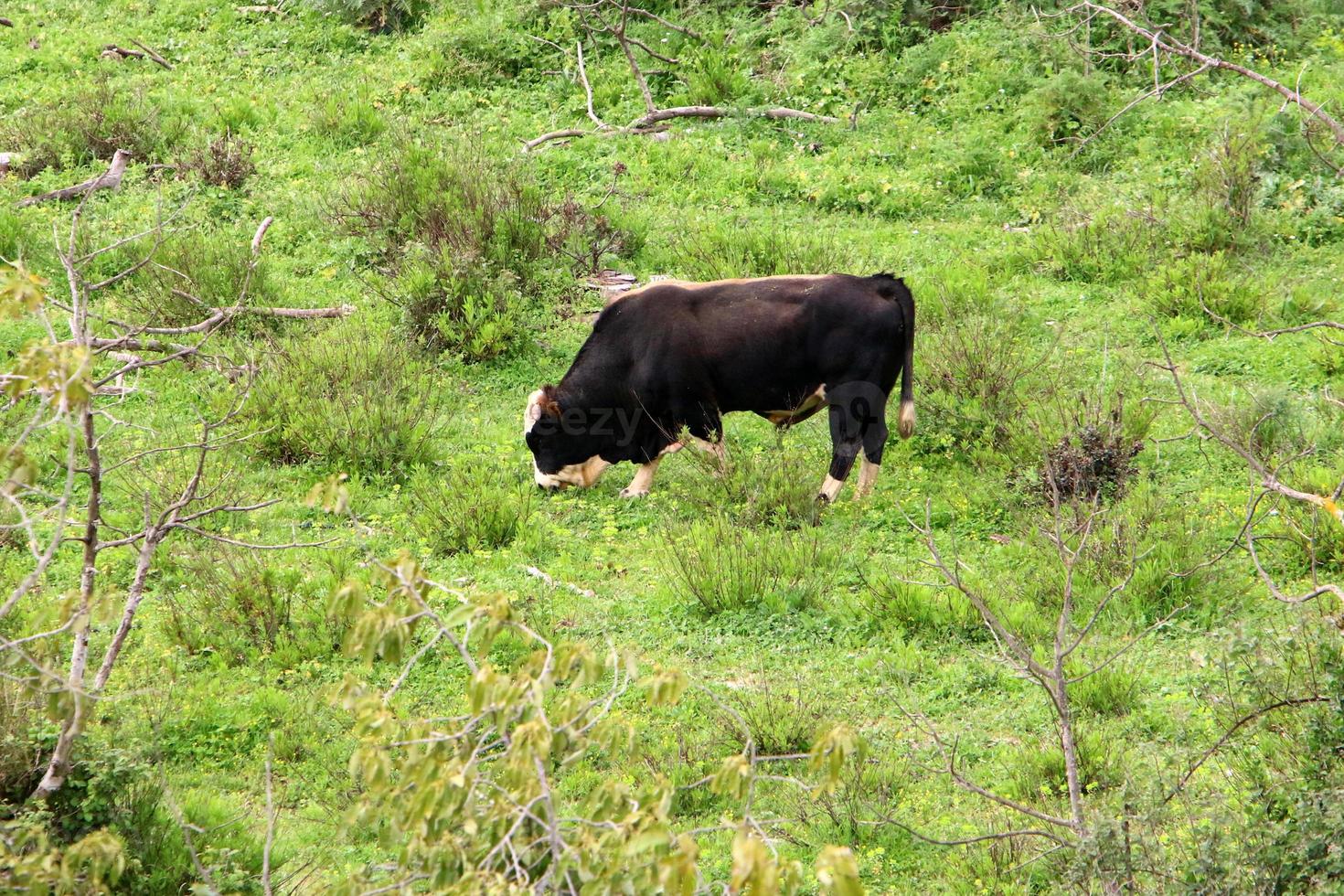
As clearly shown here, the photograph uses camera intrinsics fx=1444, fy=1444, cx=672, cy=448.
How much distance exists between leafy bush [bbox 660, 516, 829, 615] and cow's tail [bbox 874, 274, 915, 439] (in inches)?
57.1

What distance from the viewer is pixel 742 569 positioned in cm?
818

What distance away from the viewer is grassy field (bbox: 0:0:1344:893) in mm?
6027

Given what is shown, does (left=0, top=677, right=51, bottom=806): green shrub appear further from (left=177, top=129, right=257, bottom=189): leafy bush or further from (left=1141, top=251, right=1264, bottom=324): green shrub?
(left=177, top=129, right=257, bottom=189): leafy bush

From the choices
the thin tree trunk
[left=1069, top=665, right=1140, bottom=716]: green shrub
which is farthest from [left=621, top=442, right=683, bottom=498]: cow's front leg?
the thin tree trunk

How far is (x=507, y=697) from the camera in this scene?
3.69m

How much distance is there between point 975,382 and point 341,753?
546 cm

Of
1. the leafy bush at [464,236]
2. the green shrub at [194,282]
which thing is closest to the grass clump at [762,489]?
the leafy bush at [464,236]

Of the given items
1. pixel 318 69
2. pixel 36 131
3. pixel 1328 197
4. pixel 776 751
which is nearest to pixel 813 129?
pixel 1328 197

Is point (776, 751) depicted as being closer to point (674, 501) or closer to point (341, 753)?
point (341, 753)

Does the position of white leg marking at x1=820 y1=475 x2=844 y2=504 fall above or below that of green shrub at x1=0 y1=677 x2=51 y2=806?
below

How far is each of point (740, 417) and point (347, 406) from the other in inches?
116

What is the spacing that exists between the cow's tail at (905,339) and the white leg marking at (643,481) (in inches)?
68.0

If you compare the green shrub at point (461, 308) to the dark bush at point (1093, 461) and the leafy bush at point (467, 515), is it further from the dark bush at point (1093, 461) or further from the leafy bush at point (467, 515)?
the dark bush at point (1093, 461)

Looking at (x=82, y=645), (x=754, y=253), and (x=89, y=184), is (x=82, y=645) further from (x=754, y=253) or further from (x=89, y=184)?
(x=89, y=184)
